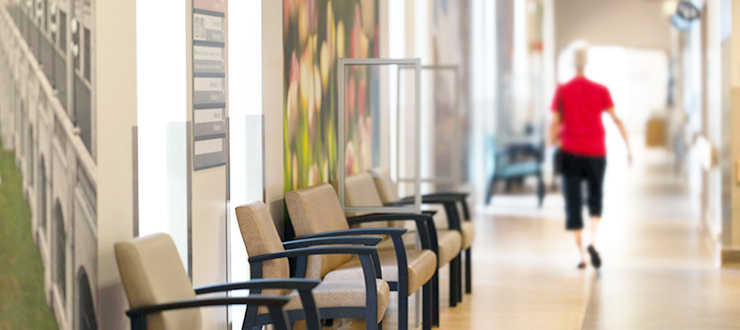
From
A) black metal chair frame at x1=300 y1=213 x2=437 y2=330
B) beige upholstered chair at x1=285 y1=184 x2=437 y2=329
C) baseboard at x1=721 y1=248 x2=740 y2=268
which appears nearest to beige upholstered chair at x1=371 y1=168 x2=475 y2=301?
black metal chair frame at x1=300 y1=213 x2=437 y2=330

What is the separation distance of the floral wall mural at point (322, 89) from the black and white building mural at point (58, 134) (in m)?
1.85

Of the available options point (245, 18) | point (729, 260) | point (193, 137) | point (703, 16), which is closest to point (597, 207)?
point (729, 260)

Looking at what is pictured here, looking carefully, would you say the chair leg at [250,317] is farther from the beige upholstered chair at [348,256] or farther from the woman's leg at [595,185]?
the woman's leg at [595,185]

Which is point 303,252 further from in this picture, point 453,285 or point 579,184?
point 579,184

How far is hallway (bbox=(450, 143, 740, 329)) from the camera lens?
529cm

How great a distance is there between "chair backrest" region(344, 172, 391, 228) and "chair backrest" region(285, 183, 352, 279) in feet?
1.33

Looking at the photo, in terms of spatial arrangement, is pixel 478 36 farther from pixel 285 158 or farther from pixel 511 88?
pixel 285 158

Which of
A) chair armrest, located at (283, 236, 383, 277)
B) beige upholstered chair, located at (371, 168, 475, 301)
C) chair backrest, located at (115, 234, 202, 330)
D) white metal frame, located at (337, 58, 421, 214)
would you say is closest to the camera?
chair backrest, located at (115, 234, 202, 330)

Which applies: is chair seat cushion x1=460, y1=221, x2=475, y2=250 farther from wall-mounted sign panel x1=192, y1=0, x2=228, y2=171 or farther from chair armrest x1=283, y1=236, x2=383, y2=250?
wall-mounted sign panel x1=192, y1=0, x2=228, y2=171

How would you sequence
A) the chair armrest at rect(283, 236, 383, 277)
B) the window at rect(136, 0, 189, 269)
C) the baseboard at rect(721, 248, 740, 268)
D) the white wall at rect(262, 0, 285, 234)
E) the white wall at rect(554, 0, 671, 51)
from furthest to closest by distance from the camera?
the white wall at rect(554, 0, 671, 51), the baseboard at rect(721, 248, 740, 268), the white wall at rect(262, 0, 285, 234), the chair armrest at rect(283, 236, 383, 277), the window at rect(136, 0, 189, 269)

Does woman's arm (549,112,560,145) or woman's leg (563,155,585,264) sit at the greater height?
woman's arm (549,112,560,145)

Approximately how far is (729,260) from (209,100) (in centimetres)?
480

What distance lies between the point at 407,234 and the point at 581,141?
2570mm

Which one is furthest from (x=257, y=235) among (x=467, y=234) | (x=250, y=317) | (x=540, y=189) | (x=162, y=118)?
(x=540, y=189)
